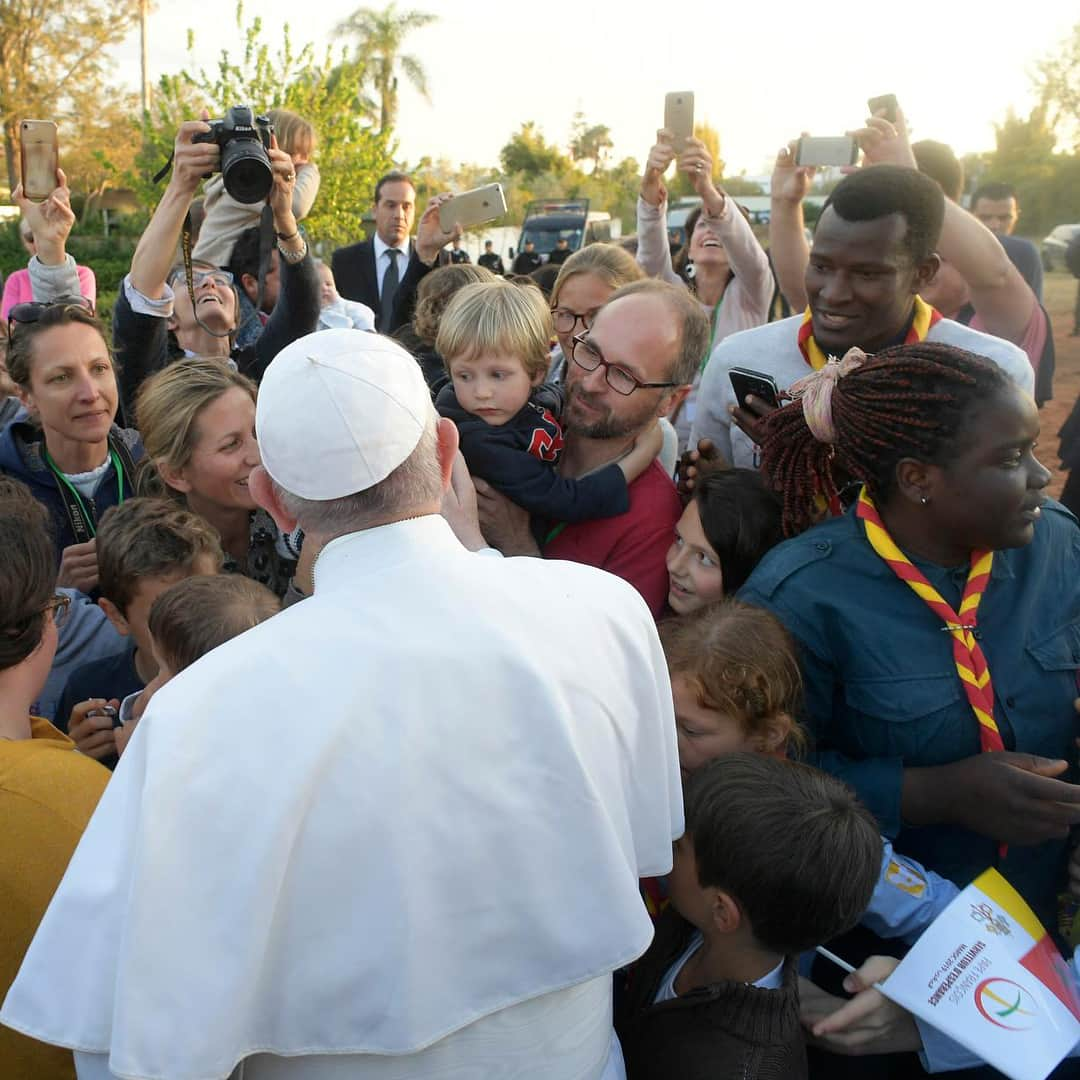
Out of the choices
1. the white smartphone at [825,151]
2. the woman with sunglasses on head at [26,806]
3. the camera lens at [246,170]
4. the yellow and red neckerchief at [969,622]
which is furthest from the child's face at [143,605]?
the white smartphone at [825,151]

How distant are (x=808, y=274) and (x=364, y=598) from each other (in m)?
1.94

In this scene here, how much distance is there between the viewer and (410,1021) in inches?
47.0

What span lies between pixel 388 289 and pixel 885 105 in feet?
11.7

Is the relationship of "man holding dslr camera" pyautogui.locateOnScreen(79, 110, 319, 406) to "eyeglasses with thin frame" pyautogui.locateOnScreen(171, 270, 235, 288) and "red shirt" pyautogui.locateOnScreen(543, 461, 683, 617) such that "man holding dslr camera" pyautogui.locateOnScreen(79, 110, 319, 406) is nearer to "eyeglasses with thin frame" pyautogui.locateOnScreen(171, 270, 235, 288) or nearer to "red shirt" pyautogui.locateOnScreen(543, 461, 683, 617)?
"eyeglasses with thin frame" pyautogui.locateOnScreen(171, 270, 235, 288)

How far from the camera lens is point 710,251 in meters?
4.75

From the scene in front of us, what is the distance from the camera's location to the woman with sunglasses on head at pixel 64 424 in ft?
10.2

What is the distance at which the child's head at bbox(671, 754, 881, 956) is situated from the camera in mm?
1659

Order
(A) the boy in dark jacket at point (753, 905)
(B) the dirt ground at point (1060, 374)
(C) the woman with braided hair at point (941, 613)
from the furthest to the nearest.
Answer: (B) the dirt ground at point (1060, 374)
(C) the woman with braided hair at point (941, 613)
(A) the boy in dark jacket at point (753, 905)

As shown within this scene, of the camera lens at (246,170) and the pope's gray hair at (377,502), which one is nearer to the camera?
the pope's gray hair at (377,502)

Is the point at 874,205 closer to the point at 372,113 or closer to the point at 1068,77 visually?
the point at 1068,77

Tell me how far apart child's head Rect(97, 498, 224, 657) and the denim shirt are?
148 centimetres

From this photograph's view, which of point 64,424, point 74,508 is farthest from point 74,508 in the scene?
point 64,424

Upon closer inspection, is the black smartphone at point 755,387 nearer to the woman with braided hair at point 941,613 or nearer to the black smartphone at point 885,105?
the woman with braided hair at point 941,613

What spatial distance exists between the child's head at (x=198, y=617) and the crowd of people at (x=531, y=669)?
0.01 meters
